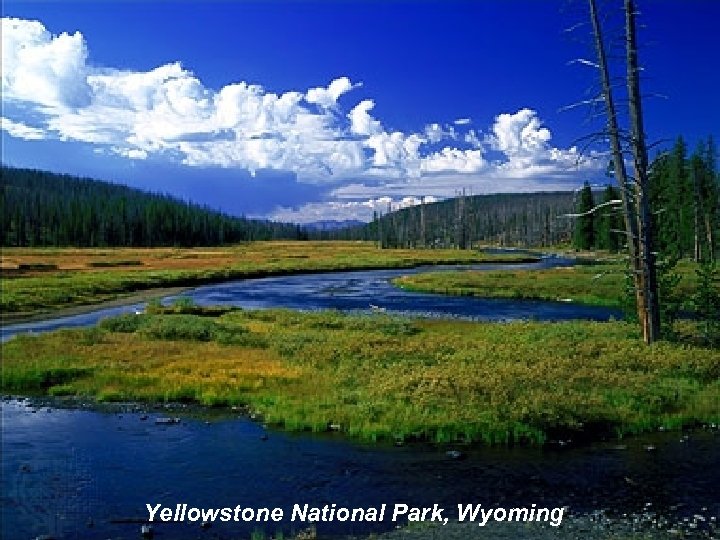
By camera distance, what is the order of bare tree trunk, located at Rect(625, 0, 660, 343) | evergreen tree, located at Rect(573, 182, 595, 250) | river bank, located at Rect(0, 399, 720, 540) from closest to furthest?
1. river bank, located at Rect(0, 399, 720, 540)
2. bare tree trunk, located at Rect(625, 0, 660, 343)
3. evergreen tree, located at Rect(573, 182, 595, 250)

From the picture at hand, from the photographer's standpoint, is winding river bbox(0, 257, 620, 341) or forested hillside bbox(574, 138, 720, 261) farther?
forested hillside bbox(574, 138, 720, 261)

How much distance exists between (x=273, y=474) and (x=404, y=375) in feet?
27.7

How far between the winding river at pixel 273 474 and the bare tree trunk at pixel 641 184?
9.18m

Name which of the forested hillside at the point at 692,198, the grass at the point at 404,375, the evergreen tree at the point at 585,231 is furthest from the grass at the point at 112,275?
the forested hillside at the point at 692,198

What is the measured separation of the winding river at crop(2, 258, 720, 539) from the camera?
13398mm

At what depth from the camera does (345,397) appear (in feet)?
71.4

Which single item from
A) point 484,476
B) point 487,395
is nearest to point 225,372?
point 487,395

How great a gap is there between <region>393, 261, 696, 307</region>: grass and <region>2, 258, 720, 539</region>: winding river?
124ft

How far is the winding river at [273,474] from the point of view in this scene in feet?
44.0

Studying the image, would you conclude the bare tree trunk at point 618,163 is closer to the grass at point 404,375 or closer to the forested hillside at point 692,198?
the grass at point 404,375

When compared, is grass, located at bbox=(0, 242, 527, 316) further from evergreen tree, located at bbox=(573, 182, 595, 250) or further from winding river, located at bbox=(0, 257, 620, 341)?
evergreen tree, located at bbox=(573, 182, 595, 250)

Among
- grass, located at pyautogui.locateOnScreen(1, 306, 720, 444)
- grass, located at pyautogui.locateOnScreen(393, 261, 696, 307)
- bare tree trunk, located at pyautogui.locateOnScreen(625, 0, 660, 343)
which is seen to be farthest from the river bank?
grass, located at pyautogui.locateOnScreen(393, 261, 696, 307)

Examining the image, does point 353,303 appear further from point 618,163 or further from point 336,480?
point 336,480

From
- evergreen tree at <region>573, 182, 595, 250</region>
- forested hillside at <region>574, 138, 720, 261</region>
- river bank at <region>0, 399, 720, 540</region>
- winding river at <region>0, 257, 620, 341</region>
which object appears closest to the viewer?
river bank at <region>0, 399, 720, 540</region>
